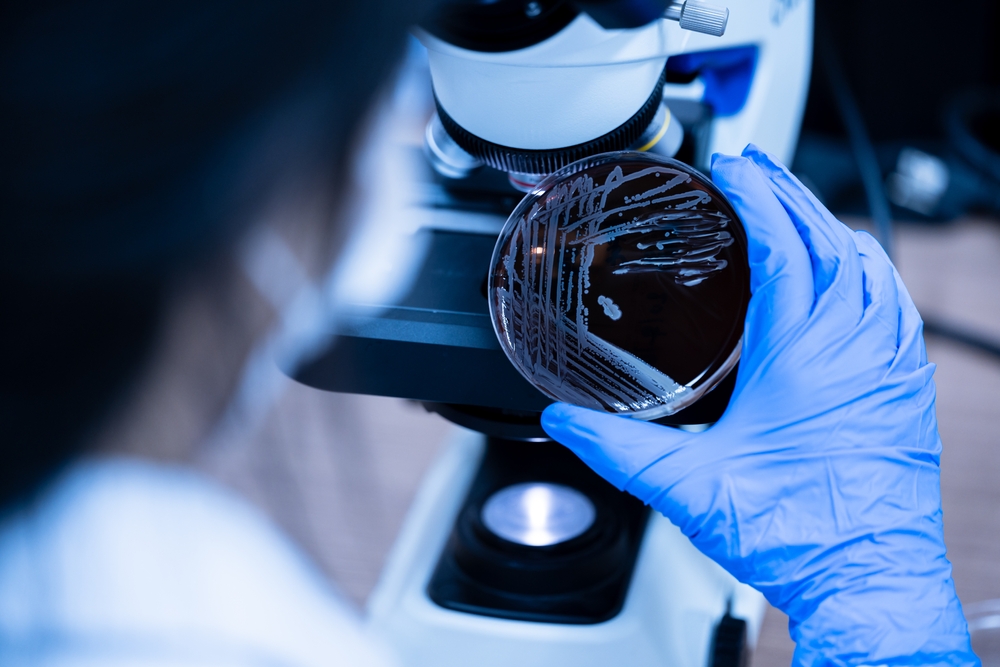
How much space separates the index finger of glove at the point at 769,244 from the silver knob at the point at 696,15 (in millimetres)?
113

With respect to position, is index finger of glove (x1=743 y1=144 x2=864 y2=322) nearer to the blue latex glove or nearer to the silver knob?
the blue latex glove

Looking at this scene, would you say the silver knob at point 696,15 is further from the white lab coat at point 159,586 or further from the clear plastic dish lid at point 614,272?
the white lab coat at point 159,586

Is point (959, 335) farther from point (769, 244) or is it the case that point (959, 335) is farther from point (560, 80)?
point (560, 80)

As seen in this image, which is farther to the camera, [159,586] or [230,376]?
[159,586]

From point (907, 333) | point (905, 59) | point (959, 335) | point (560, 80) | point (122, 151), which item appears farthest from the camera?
point (905, 59)

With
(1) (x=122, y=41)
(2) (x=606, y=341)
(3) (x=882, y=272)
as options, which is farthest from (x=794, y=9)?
(1) (x=122, y=41)

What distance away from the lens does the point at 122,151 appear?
21 centimetres

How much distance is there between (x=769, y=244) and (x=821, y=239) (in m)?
0.05

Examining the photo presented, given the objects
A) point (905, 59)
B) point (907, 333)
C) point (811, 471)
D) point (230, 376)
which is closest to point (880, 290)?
point (907, 333)

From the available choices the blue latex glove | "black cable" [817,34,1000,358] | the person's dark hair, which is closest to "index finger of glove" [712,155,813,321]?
the blue latex glove

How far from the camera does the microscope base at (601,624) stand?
61 centimetres

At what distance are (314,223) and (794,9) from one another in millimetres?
561

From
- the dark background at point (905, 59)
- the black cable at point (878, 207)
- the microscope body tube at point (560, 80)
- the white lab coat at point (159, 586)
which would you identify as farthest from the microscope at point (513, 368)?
A: the dark background at point (905, 59)

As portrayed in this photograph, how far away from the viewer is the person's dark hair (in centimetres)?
21
